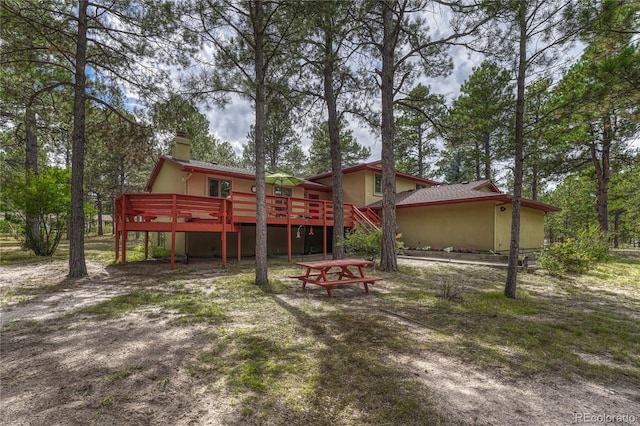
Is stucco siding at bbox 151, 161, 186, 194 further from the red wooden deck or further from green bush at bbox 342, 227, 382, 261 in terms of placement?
green bush at bbox 342, 227, 382, 261

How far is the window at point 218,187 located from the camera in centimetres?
1316

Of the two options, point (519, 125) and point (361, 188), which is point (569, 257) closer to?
point (519, 125)

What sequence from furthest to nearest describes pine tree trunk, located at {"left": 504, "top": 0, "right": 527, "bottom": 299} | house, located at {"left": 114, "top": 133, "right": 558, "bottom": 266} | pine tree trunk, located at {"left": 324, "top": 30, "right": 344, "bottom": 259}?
1. pine tree trunk, located at {"left": 324, "top": 30, "right": 344, "bottom": 259}
2. house, located at {"left": 114, "top": 133, "right": 558, "bottom": 266}
3. pine tree trunk, located at {"left": 504, "top": 0, "right": 527, "bottom": 299}

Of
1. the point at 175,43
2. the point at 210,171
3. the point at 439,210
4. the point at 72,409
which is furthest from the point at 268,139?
the point at 72,409

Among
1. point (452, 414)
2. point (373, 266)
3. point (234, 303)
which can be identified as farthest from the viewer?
point (373, 266)

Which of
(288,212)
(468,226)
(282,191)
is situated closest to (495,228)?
(468,226)

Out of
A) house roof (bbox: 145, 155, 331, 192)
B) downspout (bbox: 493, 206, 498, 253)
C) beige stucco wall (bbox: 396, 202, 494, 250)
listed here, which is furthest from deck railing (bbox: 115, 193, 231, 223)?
downspout (bbox: 493, 206, 498, 253)

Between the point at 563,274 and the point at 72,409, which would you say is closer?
the point at 72,409

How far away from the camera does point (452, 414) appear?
2244 mm

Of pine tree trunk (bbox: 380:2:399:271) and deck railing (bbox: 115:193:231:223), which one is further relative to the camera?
pine tree trunk (bbox: 380:2:399:271)

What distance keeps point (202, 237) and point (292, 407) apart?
11957mm

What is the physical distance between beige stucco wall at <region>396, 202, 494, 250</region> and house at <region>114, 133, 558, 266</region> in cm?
5

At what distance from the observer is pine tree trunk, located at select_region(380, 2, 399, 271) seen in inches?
361

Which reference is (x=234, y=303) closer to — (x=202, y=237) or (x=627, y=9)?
(x=202, y=237)
